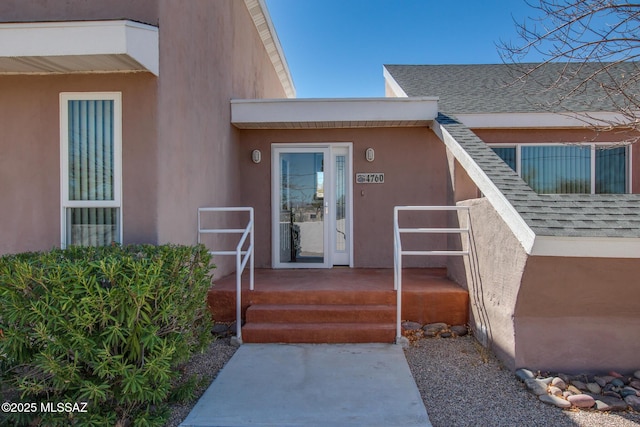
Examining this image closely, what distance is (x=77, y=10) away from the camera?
4.10 meters

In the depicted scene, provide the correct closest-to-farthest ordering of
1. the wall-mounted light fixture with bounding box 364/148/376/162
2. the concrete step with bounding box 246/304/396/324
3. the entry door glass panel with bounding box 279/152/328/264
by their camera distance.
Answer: the concrete step with bounding box 246/304/396/324, the wall-mounted light fixture with bounding box 364/148/376/162, the entry door glass panel with bounding box 279/152/328/264

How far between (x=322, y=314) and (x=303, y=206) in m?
2.74

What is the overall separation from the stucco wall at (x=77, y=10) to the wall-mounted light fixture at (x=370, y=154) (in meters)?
3.99

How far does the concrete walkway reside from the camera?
124 inches

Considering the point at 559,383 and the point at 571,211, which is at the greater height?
the point at 571,211

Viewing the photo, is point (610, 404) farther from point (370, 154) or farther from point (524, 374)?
point (370, 154)

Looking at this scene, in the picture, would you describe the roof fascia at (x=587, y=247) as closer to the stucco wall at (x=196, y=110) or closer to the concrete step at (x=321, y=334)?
the concrete step at (x=321, y=334)

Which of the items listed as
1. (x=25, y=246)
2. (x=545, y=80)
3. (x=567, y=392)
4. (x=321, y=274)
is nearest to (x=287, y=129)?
(x=321, y=274)

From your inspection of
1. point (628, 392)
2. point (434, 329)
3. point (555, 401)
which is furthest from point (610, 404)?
point (434, 329)

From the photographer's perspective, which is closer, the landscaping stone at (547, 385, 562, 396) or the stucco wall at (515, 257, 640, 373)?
the landscaping stone at (547, 385, 562, 396)

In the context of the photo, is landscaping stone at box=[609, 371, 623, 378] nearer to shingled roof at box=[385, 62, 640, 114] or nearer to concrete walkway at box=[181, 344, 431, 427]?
concrete walkway at box=[181, 344, 431, 427]

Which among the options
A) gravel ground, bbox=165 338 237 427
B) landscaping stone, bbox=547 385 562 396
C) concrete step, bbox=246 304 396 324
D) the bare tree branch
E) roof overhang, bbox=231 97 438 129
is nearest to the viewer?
gravel ground, bbox=165 338 237 427

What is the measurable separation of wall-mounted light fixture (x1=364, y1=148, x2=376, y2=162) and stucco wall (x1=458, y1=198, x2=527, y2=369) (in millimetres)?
2286

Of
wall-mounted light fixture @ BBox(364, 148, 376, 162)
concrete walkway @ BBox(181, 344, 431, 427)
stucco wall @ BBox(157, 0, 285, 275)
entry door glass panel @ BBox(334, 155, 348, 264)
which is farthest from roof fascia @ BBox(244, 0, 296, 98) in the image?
concrete walkway @ BBox(181, 344, 431, 427)
